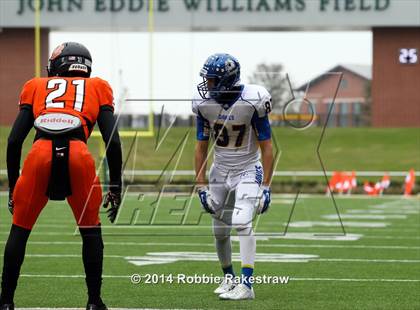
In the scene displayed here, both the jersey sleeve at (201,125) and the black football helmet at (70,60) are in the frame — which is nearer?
the black football helmet at (70,60)

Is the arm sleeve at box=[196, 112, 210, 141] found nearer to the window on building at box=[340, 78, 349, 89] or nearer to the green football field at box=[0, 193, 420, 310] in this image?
the green football field at box=[0, 193, 420, 310]

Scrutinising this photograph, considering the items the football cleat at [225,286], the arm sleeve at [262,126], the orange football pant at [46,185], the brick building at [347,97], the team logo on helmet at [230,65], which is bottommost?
the brick building at [347,97]

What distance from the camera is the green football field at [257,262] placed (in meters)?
6.67

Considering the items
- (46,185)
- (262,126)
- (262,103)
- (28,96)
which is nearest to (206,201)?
(262,126)

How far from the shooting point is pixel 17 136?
5.68 meters

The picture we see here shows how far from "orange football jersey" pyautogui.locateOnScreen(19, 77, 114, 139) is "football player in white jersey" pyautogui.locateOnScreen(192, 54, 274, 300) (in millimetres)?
1204

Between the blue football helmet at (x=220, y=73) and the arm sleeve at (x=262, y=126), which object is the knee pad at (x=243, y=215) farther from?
the blue football helmet at (x=220, y=73)

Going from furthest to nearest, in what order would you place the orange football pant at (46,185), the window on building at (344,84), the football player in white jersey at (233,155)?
the window on building at (344,84) → the football player in white jersey at (233,155) → the orange football pant at (46,185)

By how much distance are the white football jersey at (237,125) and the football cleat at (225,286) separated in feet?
2.57

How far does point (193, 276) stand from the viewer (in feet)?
25.8

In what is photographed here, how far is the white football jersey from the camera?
22.4 ft

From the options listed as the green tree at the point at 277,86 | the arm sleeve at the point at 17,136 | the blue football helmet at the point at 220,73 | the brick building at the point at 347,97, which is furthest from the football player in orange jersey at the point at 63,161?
the brick building at the point at 347,97

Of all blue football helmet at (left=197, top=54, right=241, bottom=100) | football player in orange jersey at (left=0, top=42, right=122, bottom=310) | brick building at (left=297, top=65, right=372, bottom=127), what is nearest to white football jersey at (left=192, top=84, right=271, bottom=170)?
blue football helmet at (left=197, top=54, right=241, bottom=100)

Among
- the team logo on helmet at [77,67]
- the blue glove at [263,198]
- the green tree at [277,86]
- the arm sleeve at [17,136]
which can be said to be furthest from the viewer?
the green tree at [277,86]
